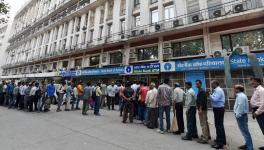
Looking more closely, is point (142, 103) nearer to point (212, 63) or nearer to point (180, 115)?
point (180, 115)

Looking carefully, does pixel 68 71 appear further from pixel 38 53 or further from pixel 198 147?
pixel 198 147

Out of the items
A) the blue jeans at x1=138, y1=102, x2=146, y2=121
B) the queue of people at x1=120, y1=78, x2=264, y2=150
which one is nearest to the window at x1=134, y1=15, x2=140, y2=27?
the queue of people at x1=120, y1=78, x2=264, y2=150

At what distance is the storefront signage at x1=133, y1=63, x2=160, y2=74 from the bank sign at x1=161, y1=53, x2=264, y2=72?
0.76 m

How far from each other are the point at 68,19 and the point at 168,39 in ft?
74.0

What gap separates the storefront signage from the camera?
595 inches

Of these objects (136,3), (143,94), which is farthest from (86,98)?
(136,3)

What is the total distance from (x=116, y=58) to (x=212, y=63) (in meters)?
11.5

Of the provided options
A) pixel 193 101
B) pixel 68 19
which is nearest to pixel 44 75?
pixel 68 19

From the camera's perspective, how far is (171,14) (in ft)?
55.5

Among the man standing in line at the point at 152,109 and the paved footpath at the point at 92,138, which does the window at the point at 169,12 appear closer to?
the man standing in line at the point at 152,109

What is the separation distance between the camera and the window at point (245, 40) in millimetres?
11883

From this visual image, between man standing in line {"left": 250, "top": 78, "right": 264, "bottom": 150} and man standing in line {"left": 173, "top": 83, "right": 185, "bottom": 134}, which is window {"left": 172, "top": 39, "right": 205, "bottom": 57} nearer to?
man standing in line {"left": 173, "top": 83, "right": 185, "bottom": 134}

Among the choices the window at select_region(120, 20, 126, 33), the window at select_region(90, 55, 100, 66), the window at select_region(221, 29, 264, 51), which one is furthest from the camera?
the window at select_region(90, 55, 100, 66)

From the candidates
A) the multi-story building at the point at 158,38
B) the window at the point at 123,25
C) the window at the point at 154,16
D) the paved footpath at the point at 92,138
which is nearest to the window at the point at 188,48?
the multi-story building at the point at 158,38
